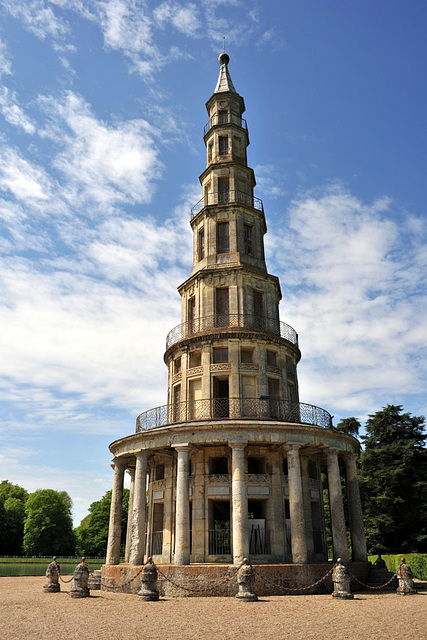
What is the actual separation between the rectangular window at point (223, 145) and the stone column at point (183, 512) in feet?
73.3

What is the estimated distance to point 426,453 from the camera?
39938 millimetres

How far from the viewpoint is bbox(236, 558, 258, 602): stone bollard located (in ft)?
61.6

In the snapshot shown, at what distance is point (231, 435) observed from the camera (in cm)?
2341

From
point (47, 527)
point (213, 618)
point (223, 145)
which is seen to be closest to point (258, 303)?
point (223, 145)

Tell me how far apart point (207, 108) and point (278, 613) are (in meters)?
34.8

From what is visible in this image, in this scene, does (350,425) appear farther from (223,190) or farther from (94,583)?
(94,583)

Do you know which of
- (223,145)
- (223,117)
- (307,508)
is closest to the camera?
(307,508)

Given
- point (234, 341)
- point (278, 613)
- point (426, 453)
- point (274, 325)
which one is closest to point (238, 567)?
point (278, 613)

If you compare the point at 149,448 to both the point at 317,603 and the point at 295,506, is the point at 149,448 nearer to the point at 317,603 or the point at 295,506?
the point at 295,506

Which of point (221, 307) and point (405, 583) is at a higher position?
point (221, 307)

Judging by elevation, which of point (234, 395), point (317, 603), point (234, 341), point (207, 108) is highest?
point (207, 108)

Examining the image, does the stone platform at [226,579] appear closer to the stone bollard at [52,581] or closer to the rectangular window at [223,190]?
the stone bollard at [52,581]

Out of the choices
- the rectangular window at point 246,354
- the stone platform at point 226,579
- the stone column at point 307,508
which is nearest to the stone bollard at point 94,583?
the stone platform at point 226,579

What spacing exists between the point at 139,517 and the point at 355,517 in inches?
464
